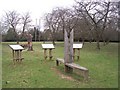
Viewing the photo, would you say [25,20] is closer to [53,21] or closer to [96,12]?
[53,21]

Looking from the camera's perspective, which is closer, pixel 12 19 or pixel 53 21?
pixel 53 21

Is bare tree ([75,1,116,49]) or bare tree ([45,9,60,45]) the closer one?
bare tree ([75,1,116,49])

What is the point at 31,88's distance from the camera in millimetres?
6445

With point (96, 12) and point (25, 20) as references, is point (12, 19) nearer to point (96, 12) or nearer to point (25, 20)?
point (25, 20)

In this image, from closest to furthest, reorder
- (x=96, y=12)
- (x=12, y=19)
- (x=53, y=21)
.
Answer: (x=96, y=12)
(x=53, y=21)
(x=12, y=19)

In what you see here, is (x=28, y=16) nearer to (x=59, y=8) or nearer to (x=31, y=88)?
(x=59, y=8)

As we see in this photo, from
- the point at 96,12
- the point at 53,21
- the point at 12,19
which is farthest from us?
the point at 12,19

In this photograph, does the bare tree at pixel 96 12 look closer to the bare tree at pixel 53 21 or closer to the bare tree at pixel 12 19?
the bare tree at pixel 53 21

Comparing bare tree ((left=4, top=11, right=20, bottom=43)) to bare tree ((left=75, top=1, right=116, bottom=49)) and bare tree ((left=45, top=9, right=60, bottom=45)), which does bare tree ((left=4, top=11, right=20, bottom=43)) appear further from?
bare tree ((left=75, top=1, right=116, bottom=49))

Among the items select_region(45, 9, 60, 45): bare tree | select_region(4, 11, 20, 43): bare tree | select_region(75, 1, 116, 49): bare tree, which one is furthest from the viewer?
select_region(4, 11, 20, 43): bare tree

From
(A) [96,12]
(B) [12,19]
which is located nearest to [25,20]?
(B) [12,19]

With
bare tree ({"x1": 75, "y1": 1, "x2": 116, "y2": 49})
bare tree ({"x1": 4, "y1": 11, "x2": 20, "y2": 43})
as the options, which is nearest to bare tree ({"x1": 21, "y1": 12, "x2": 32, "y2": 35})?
bare tree ({"x1": 4, "y1": 11, "x2": 20, "y2": 43})

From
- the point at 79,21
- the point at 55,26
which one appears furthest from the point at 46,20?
the point at 79,21

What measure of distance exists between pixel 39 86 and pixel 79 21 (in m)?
26.4
